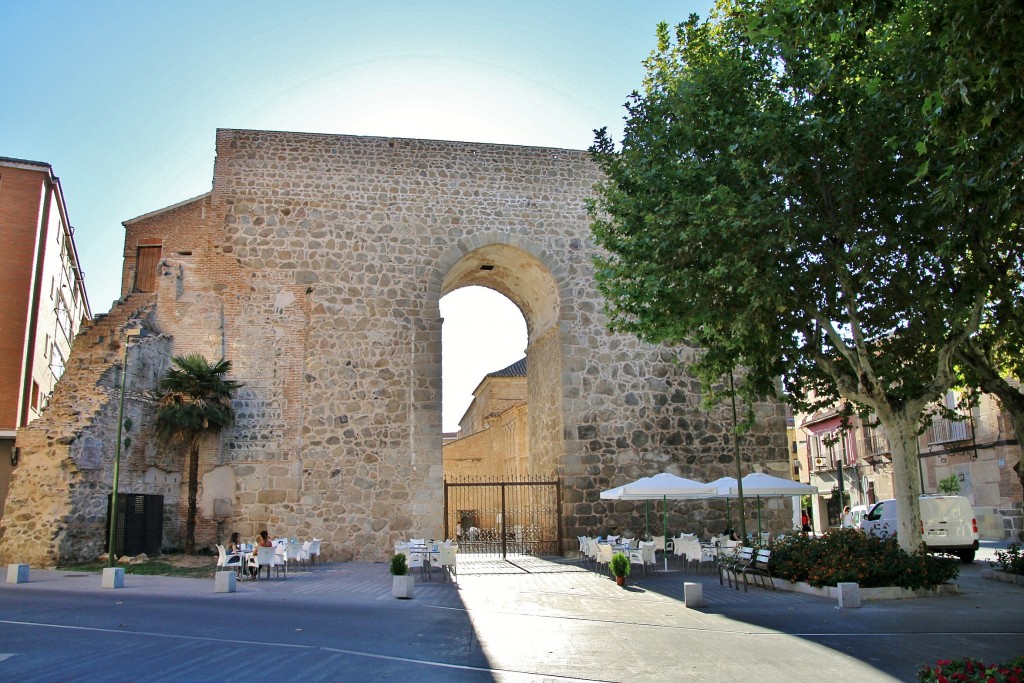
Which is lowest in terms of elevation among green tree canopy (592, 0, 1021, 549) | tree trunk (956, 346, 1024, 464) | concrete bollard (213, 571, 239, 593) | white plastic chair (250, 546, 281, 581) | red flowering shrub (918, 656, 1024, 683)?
concrete bollard (213, 571, 239, 593)

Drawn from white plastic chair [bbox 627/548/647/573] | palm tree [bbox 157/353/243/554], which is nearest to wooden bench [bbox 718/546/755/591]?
white plastic chair [bbox 627/548/647/573]

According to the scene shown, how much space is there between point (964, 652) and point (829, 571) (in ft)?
15.6

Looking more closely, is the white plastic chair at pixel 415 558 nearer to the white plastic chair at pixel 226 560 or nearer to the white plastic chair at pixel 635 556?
the white plastic chair at pixel 226 560

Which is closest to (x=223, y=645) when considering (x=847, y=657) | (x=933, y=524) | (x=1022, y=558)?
(x=847, y=657)

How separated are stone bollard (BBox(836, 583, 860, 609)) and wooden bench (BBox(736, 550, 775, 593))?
245 centimetres

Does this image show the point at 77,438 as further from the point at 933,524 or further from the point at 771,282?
the point at 933,524

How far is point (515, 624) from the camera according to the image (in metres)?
10.2

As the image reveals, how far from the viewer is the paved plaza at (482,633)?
728cm

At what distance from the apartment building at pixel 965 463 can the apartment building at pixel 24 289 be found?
23.4 meters

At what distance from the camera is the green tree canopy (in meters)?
11.6

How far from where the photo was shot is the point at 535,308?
931 inches

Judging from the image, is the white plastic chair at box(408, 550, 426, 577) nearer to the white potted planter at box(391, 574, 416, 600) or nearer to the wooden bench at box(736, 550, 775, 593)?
the white potted planter at box(391, 574, 416, 600)

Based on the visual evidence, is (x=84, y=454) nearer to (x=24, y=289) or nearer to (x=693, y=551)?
(x=24, y=289)

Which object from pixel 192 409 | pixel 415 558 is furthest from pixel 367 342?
pixel 415 558
